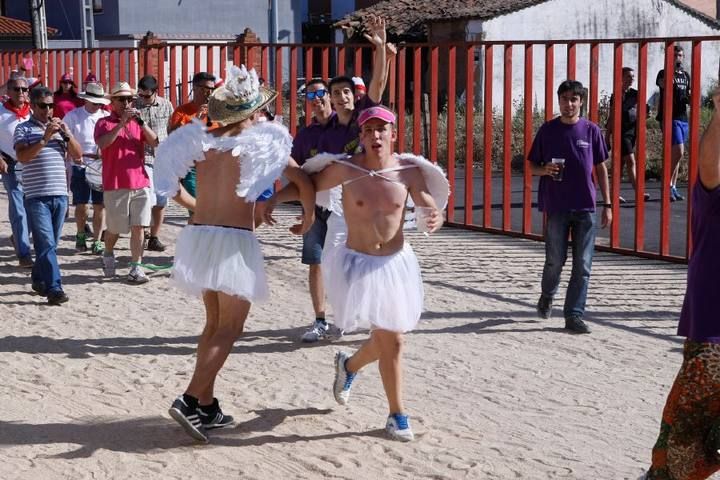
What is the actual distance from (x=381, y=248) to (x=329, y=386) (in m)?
1.35

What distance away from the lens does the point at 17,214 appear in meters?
11.9

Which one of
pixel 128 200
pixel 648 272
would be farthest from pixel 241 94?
pixel 648 272

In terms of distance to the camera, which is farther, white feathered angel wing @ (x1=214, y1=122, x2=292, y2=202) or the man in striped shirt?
the man in striped shirt

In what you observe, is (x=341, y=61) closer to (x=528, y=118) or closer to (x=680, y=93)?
(x=528, y=118)

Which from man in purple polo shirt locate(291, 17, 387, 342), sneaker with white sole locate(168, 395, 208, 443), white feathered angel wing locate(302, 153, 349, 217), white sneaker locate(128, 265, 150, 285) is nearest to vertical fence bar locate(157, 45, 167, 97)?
white sneaker locate(128, 265, 150, 285)

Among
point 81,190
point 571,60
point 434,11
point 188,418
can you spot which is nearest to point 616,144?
point 571,60

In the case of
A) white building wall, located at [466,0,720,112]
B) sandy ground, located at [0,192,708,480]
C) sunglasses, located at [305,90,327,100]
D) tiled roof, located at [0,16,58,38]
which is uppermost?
tiled roof, located at [0,16,58,38]

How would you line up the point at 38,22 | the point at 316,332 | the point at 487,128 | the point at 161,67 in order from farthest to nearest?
the point at 38,22 → the point at 161,67 → the point at 487,128 → the point at 316,332

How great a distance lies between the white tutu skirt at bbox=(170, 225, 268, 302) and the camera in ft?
21.0

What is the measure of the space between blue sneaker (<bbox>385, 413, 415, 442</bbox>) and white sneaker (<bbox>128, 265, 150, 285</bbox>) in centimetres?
506

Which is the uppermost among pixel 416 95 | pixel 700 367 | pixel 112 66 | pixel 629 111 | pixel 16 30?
pixel 16 30

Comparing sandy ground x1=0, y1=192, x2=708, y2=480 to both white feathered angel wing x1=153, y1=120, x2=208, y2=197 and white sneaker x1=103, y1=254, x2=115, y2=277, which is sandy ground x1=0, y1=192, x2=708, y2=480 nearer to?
white sneaker x1=103, y1=254, x2=115, y2=277

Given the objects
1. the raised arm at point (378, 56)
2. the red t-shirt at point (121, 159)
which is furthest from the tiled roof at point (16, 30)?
the raised arm at point (378, 56)

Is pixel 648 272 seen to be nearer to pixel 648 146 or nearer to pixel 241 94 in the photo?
pixel 241 94
